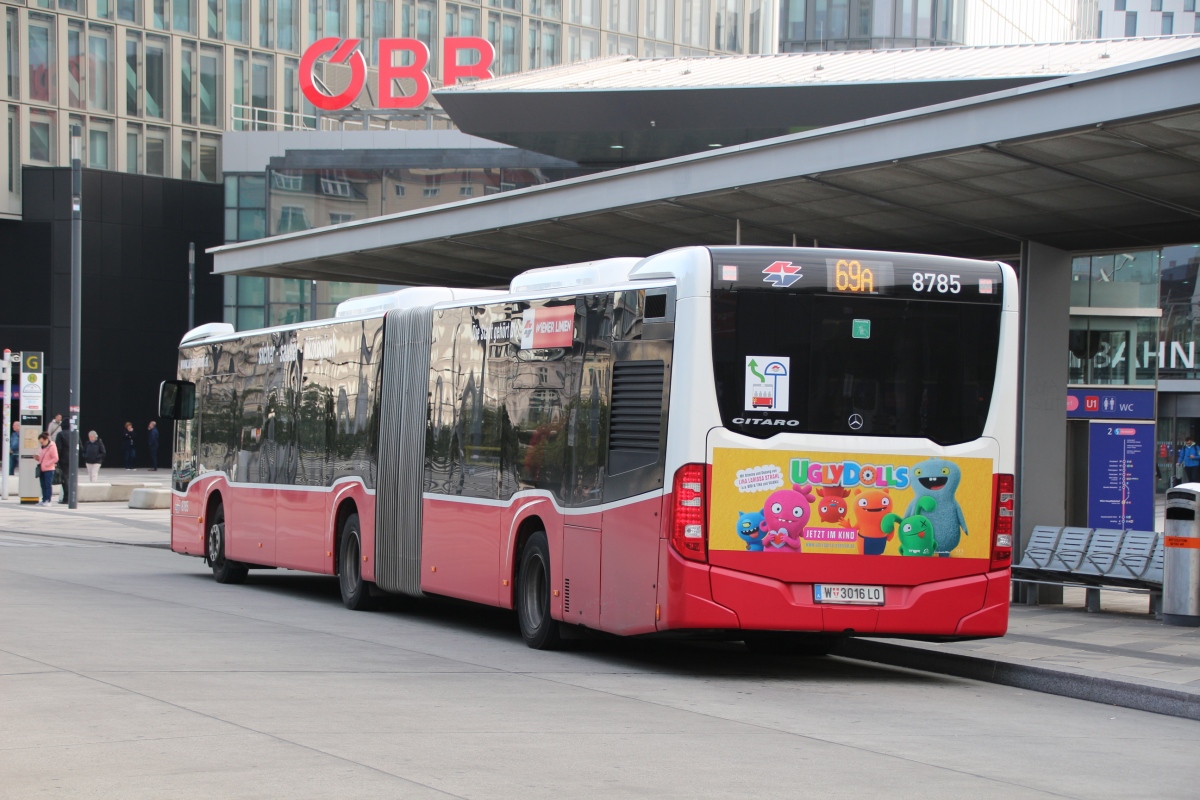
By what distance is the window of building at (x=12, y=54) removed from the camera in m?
58.1

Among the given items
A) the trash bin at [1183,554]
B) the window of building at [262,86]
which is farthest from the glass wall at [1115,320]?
the window of building at [262,86]

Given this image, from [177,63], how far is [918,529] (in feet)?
187

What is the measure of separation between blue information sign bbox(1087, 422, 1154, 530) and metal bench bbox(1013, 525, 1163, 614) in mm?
2812

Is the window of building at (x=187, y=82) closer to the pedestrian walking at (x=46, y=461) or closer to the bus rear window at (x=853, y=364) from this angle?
the pedestrian walking at (x=46, y=461)

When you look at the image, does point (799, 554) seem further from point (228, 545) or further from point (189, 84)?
point (189, 84)

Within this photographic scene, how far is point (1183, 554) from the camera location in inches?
573

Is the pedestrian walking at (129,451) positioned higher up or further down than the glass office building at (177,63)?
further down

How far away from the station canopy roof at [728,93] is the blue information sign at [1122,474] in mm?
12561

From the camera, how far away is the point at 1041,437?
17125mm

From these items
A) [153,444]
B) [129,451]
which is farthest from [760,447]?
[129,451]

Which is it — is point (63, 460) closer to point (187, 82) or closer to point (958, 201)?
point (187, 82)

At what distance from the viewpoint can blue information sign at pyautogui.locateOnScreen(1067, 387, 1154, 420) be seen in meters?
18.8

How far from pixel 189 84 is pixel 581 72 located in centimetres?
3034

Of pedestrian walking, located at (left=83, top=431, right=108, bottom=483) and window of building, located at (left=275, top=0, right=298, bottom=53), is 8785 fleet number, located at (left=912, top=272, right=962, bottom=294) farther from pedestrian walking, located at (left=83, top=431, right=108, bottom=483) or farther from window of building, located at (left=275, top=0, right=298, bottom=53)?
window of building, located at (left=275, top=0, right=298, bottom=53)
